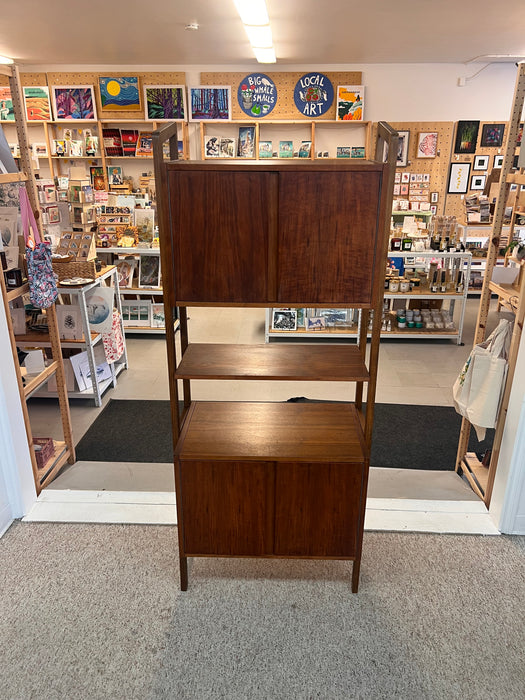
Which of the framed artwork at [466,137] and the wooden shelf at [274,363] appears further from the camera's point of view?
the framed artwork at [466,137]

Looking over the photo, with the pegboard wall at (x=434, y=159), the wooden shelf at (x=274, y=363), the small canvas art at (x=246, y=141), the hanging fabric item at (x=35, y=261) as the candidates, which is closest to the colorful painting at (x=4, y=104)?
the small canvas art at (x=246, y=141)

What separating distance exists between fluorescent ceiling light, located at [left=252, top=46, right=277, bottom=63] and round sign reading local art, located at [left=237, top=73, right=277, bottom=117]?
0.44m

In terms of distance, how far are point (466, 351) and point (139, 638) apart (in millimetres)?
4544

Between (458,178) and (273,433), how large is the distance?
673cm

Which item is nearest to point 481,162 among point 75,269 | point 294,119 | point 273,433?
point 294,119

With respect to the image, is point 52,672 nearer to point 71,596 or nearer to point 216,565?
point 71,596

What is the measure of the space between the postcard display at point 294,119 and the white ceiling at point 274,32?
217 mm

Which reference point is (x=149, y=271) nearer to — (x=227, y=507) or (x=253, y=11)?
(x=253, y=11)

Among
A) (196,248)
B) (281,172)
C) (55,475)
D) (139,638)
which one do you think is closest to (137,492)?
(55,475)

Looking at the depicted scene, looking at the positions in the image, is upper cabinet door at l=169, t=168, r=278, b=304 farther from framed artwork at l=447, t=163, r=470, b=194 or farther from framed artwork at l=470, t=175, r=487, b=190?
framed artwork at l=470, t=175, r=487, b=190

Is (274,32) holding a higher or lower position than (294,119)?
higher

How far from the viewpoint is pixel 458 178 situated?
750 centimetres

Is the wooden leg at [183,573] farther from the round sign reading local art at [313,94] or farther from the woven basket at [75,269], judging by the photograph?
the round sign reading local art at [313,94]

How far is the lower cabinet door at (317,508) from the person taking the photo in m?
2.03
